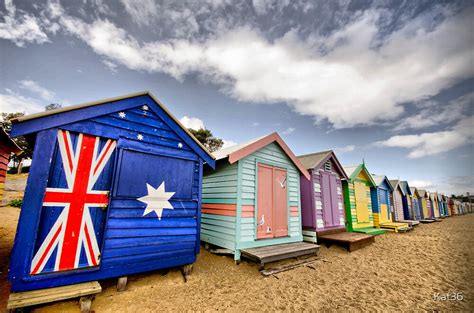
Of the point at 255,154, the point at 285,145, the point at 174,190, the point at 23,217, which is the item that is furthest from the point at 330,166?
the point at 23,217

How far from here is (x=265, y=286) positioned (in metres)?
5.07

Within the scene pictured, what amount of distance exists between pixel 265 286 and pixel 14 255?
4904 mm

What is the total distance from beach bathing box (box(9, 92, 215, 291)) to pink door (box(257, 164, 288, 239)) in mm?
2485

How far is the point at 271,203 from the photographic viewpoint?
24.2ft

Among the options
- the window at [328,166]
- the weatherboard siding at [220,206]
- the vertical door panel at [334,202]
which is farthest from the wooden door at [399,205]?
the weatherboard siding at [220,206]

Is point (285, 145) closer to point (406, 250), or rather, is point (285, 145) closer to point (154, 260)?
point (154, 260)

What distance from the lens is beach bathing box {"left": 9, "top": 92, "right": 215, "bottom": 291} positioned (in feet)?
11.5

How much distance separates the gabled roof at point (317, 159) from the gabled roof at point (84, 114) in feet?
21.3

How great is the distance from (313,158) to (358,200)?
14.7 feet

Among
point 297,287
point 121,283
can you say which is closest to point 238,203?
point 297,287

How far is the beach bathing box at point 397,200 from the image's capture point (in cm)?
1825

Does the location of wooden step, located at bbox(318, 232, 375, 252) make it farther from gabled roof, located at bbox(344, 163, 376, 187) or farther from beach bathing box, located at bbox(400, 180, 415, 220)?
beach bathing box, located at bbox(400, 180, 415, 220)

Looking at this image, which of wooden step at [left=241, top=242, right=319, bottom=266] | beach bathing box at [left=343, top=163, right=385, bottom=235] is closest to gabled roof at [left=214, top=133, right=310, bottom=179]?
wooden step at [left=241, top=242, right=319, bottom=266]

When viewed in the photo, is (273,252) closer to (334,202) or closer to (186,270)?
(186,270)
